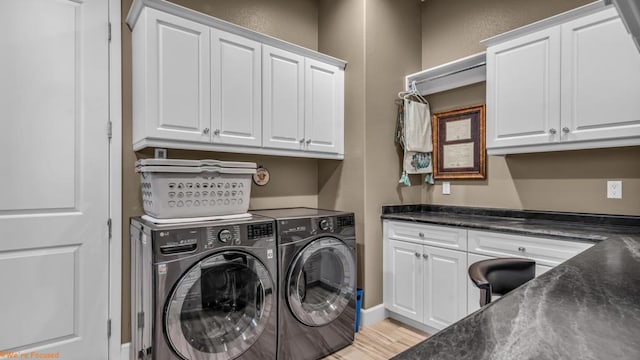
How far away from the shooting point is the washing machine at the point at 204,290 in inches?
63.4

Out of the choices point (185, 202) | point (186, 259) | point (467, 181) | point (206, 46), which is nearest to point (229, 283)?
point (186, 259)

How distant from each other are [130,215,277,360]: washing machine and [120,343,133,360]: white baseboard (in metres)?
0.09

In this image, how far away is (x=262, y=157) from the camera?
9.24 feet

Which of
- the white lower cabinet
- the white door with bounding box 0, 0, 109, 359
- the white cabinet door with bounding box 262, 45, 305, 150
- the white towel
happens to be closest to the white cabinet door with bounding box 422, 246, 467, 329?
the white lower cabinet

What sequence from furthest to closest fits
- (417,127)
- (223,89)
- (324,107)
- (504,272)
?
(417,127) < (324,107) < (223,89) < (504,272)

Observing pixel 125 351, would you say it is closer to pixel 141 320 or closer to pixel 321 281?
pixel 141 320

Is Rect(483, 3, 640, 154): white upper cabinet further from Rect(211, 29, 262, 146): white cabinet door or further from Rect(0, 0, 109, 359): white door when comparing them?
Rect(0, 0, 109, 359): white door

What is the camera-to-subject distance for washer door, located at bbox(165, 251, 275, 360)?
5.47 feet

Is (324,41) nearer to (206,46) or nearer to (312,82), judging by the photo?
(312,82)

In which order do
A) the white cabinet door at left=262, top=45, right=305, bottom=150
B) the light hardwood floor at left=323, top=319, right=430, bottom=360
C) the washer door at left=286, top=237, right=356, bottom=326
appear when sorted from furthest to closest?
the white cabinet door at left=262, top=45, right=305, bottom=150 → the light hardwood floor at left=323, top=319, right=430, bottom=360 → the washer door at left=286, top=237, right=356, bottom=326

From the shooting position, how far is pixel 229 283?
1.88 metres

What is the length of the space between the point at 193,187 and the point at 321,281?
3.67ft

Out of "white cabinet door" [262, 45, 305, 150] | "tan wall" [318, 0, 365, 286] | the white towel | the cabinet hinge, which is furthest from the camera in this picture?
the white towel

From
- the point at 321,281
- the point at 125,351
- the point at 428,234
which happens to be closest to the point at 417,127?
the point at 428,234
